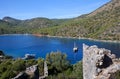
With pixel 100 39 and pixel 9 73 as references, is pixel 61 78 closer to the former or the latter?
pixel 9 73

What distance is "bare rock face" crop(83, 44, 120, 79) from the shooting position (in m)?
8.00

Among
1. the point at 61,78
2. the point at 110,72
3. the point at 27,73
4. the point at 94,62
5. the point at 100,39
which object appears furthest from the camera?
the point at 100,39

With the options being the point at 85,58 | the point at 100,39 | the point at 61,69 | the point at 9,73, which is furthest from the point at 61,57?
the point at 100,39

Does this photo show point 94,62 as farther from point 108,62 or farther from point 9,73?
point 9,73

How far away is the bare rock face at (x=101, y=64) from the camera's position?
7996 millimetres

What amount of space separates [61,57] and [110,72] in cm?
5403

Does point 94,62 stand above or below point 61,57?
above

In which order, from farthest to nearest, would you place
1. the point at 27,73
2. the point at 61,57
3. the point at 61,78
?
the point at 61,57
the point at 61,78
the point at 27,73

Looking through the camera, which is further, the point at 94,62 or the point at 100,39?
the point at 100,39

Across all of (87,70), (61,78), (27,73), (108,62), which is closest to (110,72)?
(108,62)

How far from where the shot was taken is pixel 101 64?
8273 mm

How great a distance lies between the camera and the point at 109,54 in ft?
28.4

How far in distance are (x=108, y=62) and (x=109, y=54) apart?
0.88 feet

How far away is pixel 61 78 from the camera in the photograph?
1430 inches
